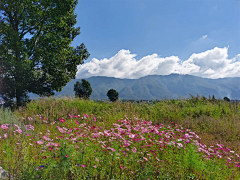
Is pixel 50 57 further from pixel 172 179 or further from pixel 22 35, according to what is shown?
pixel 172 179

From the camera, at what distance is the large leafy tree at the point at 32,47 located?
9.75m

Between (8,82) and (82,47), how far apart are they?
23.8 ft

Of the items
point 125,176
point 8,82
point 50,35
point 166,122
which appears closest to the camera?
point 125,176

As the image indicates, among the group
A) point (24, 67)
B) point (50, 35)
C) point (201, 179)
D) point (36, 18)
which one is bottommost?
point (201, 179)

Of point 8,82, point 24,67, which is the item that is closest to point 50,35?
point 24,67

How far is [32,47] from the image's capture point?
10.8 meters

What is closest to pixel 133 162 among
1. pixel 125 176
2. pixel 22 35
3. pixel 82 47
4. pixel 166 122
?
pixel 125 176

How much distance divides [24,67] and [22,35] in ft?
11.4

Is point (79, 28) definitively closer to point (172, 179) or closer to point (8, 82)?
point (8, 82)

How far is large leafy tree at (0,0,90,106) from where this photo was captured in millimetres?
9750

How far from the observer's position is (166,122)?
7.86 metres

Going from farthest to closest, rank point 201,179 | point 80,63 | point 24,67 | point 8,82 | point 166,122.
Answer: point 80,63 < point 8,82 < point 24,67 < point 166,122 < point 201,179

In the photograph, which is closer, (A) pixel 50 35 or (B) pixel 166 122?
(B) pixel 166 122

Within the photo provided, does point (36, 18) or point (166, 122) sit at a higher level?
point (36, 18)
